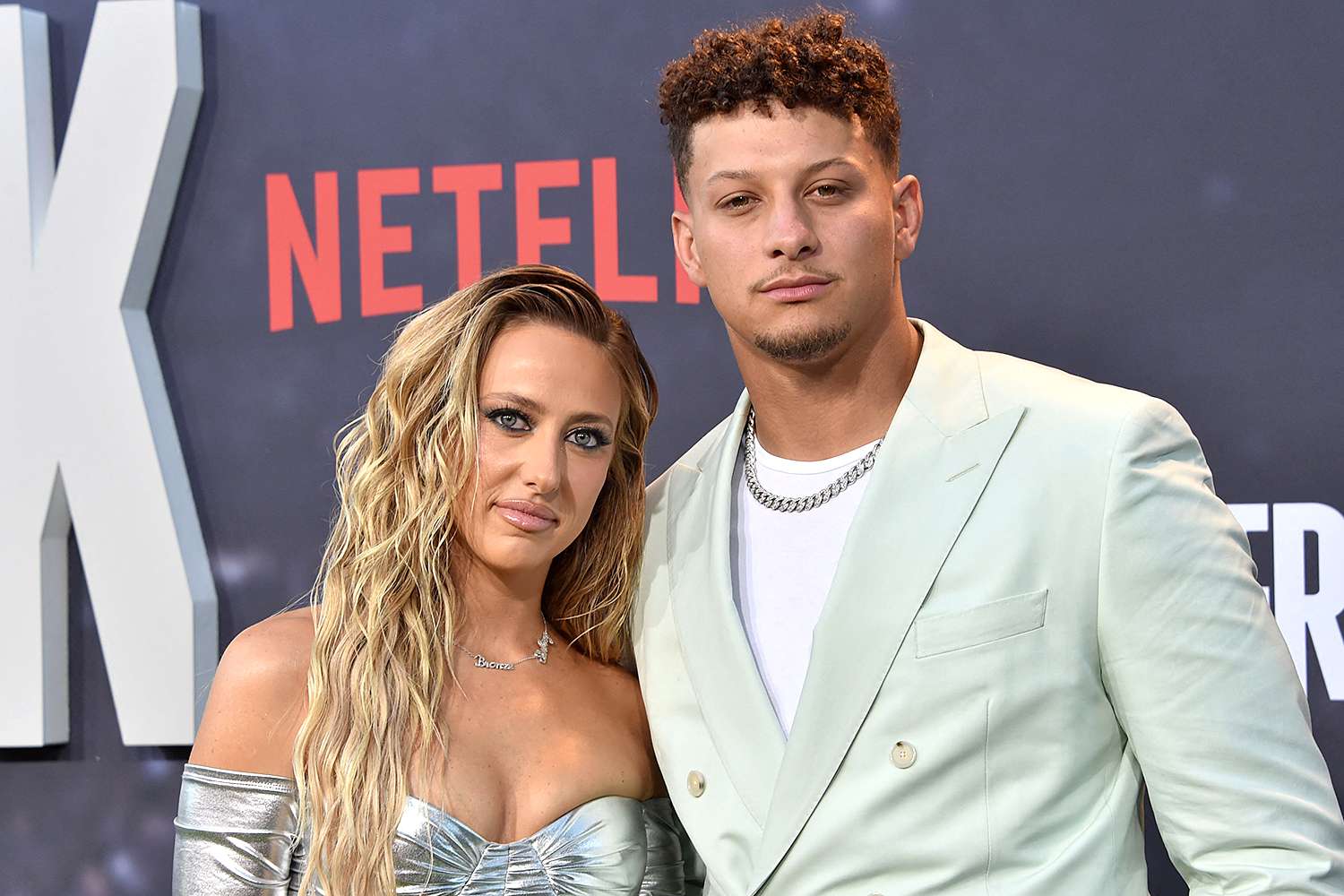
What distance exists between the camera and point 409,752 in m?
1.85

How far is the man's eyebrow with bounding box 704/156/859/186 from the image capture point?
1718mm

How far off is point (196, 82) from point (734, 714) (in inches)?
71.1

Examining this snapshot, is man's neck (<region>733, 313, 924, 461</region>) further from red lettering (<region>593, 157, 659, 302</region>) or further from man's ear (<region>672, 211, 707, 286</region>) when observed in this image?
red lettering (<region>593, 157, 659, 302</region>)

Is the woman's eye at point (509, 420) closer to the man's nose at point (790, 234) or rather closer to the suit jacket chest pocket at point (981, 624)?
the man's nose at point (790, 234)

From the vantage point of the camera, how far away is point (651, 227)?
8.71 ft

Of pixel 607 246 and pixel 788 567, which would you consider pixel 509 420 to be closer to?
pixel 788 567

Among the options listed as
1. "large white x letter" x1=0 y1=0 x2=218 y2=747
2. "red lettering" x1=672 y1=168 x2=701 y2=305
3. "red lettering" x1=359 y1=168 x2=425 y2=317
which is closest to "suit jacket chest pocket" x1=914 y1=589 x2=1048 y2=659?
"red lettering" x1=672 y1=168 x2=701 y2=305

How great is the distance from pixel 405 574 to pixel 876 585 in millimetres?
687

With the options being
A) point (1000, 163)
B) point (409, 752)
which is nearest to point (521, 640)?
point (409, 752)

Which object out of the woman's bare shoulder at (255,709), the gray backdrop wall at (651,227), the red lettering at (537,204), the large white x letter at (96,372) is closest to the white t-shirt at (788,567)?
the woman's bare shoulder at (255,709)

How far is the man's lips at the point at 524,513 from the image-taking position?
1922 millimetres

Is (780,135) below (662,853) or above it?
above

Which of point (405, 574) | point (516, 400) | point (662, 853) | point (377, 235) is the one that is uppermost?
point (377, 235)

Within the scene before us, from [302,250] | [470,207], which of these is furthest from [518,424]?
[302,250]
